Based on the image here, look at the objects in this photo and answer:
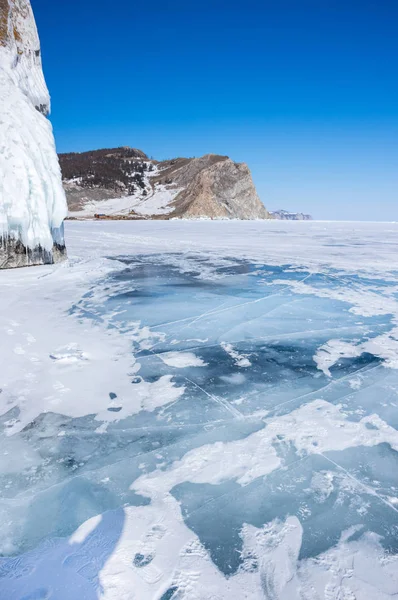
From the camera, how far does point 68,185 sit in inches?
4043

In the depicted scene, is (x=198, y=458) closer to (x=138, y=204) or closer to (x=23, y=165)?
(x=23, y=165)

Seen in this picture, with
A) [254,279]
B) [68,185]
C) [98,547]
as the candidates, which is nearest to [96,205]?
[68,185]

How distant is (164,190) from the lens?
10194 cm

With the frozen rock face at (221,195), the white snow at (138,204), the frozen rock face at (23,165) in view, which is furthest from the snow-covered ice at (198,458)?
the white snow at (138,204)

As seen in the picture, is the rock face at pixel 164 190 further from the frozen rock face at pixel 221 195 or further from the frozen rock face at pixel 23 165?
the frozen rock face at pixel 23 165

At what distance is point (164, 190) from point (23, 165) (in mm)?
97956

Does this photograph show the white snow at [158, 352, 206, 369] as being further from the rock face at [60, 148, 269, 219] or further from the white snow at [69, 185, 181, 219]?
the white snow at [69, 185, 181, 219]

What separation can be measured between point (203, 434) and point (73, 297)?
170 inches

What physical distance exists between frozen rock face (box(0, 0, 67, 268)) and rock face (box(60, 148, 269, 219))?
6515 cm

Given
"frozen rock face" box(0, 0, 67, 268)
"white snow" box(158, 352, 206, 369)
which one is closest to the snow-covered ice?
"white snow" box(158, 352, 206, 369)

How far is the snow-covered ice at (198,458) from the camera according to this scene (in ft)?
4.55

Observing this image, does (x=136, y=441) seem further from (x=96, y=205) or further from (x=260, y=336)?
(x=96, y=205)

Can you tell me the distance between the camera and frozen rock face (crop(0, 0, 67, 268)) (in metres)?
7.98

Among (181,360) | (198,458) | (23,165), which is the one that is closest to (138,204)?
(23,165)
